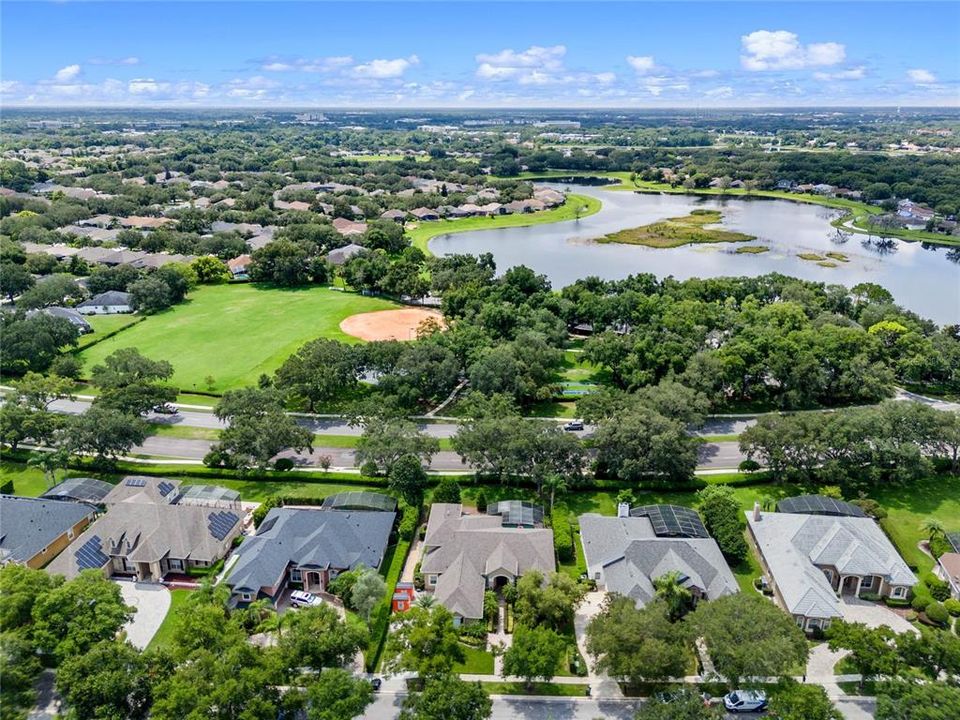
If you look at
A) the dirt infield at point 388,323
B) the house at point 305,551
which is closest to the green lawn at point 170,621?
the house at point 305,551

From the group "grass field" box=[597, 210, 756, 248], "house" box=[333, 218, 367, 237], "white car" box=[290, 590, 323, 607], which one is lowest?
"white car" box=[290, 590, 323, 607]

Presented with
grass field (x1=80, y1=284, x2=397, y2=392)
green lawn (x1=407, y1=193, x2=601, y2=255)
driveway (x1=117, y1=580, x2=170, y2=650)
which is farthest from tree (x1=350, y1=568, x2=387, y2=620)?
green lawn (x1=407, y1=193, x2=601, y2=255)

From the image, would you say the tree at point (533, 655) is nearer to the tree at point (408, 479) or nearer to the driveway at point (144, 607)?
the tree at point (408, 479)

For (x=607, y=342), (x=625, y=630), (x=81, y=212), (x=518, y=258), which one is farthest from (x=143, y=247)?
(x=625, y=630)

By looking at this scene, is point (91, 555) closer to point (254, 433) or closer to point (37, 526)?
point (37, 526)

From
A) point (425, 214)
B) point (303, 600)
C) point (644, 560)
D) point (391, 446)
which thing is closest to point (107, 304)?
point (391, 446)

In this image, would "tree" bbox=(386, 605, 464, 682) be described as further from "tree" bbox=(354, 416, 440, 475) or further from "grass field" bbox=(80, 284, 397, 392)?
"grass field" bbox=(80, 284, 397, 392)

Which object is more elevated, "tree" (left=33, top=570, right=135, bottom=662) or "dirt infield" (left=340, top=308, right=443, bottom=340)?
"tree" (left=33, top=570, right=135, bottom=662)
